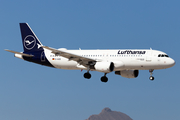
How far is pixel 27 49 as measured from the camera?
6700 centimetres

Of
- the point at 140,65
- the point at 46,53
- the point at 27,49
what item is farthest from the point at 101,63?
the point at 27,49

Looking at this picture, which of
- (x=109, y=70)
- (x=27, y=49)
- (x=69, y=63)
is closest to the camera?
(x=109, y=70)

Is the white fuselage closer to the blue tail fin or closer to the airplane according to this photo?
the airplane

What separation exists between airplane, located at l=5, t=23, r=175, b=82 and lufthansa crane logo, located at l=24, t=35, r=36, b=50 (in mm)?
2080

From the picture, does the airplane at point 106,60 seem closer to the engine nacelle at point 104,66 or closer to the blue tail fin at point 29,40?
the engine nacelle at point 104,66

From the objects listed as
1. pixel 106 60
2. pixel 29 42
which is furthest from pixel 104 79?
pixel 29 42

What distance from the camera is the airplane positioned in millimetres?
57594

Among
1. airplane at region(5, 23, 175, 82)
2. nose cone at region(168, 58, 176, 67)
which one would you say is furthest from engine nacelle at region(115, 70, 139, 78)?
nose cone at region(168, 58, 176, 67)

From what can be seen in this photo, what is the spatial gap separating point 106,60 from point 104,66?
2.43m

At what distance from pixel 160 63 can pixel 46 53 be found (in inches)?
802

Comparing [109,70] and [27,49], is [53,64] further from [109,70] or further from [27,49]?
[109,70]

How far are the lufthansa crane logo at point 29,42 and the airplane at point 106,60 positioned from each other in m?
2.08

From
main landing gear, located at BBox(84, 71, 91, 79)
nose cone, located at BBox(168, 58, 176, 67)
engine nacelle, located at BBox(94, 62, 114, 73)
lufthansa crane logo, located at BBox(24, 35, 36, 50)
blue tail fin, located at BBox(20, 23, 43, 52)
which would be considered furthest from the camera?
lufthansa crane logo, located at BBox(24, 35, 36, 50)

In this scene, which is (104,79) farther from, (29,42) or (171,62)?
(29,42)
